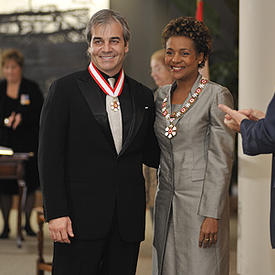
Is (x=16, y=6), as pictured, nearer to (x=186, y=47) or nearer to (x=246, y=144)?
(x=186, y=47)

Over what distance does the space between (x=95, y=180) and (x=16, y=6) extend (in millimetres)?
5851

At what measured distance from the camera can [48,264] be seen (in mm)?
4266

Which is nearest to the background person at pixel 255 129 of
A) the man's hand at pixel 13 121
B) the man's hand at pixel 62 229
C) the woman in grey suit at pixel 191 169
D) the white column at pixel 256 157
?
the woman in grey suit at pixel 191 169

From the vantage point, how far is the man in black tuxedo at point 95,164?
244 cm

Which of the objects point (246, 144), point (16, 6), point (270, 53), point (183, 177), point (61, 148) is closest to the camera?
point (246, 144)

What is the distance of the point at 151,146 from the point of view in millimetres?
2770

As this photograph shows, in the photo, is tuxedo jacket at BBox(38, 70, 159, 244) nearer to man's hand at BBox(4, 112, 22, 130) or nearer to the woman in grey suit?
the woman in grey suit

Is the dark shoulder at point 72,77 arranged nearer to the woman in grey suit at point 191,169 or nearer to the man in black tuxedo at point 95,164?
the man in black tuxedo at point 95,164

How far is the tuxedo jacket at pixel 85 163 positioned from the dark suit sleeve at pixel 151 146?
0.64 ft

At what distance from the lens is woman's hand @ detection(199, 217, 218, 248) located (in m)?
2.59

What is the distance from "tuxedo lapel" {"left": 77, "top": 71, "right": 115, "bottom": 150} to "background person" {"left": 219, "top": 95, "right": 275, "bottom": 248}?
472 millimetres

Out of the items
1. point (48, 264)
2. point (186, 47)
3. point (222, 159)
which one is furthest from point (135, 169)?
point (48, 264)

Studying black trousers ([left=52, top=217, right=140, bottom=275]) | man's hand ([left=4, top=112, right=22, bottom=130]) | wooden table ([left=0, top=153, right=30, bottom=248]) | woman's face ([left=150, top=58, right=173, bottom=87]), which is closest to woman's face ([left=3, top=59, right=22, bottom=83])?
man's hand ([left=4, top=112, right=22, bottom=130])

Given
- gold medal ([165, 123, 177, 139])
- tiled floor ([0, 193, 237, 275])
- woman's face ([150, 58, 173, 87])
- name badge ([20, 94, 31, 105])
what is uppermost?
woman's face ([150, 58, 173, 87])
